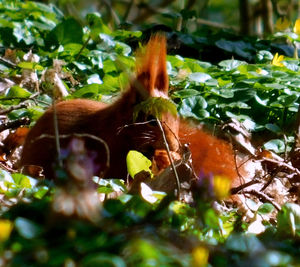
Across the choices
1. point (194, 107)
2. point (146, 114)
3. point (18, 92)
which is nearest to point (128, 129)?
point (146, 114)

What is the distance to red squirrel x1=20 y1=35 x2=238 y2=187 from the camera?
3998mm

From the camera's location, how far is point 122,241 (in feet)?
5.41

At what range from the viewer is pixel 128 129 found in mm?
4105

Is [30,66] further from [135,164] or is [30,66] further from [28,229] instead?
[28,229]

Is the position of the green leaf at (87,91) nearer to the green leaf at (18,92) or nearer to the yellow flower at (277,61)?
the green leaf at (18,92)

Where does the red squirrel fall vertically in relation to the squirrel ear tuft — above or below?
below

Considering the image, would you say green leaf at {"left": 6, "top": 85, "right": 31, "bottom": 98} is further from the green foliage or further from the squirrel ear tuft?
the squirrel ear tuft

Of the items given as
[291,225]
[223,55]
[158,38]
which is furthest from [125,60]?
[291,225]

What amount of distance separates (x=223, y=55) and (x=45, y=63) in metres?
1.78

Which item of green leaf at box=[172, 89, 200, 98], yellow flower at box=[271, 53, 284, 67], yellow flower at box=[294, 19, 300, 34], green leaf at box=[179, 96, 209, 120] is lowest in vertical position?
green leaf at box=[179, 96, 209, 120]

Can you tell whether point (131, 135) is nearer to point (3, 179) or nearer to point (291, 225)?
point (3, 179)

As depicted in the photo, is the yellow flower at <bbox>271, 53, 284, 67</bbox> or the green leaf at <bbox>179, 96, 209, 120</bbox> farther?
the yellow flower at <bbox>271, 53, 284, 67</bbox>

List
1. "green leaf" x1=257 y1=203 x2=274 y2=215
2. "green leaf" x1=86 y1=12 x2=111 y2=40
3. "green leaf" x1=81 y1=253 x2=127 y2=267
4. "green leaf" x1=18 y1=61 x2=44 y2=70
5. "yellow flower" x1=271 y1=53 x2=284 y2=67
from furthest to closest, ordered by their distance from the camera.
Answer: "green leaf" x1=86 y1=12 x2=111 y2=40 < "yellow flower" x1=271 y1=53 x2=284 y2=67 < "green leaf" x1=18 y1=61 x2=44 y2=70 < "green leaf" x1=257 y1=203 x2=274 y2=215 < "green leaf" x1=81 y1=253 x2=127 y2=267

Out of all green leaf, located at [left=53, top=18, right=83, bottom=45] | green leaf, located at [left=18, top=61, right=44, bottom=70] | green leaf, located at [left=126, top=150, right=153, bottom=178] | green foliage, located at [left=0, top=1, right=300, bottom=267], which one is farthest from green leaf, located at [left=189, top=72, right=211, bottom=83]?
green leaf, located at [left=126, top=150, right=153, bottom=178]
